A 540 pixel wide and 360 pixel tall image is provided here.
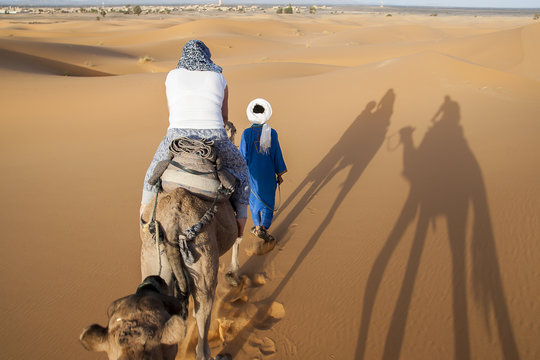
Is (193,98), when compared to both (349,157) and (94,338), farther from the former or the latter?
(349,157)

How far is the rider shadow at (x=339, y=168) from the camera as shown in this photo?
12.4 feet

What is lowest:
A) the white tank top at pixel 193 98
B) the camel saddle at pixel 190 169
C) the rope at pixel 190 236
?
the rope at pixel 190 236

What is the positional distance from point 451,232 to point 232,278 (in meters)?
3.01

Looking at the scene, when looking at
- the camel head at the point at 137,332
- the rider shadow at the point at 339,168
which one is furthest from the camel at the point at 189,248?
the rider shadow at the point at 339,168

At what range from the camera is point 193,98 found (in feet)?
8.95

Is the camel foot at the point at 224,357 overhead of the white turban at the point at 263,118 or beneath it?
beneath

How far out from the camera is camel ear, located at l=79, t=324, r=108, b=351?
5.31 feet

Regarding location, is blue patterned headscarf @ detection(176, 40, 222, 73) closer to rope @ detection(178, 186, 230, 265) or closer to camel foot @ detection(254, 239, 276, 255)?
rope @ detection(178, 186, 230, 265)

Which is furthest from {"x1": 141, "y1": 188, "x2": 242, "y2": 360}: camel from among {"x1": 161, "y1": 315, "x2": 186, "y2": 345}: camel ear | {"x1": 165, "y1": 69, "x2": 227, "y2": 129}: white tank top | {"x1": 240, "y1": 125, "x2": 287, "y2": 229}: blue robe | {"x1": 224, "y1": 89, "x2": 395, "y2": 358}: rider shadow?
{"x1": 240, "y1": 125, "x2": 287, "y2": 229}: blue robe

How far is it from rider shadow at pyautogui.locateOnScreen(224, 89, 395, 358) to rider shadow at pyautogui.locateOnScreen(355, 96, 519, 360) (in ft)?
2.82

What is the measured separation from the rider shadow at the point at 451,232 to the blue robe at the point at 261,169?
1.66 meters

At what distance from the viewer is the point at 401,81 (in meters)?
9.62

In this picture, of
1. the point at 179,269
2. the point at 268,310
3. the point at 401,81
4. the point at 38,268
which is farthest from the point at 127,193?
the point at 401,81

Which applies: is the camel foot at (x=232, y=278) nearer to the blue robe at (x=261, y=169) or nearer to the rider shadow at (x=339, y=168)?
the rider shadow at (x=339, y=168)
